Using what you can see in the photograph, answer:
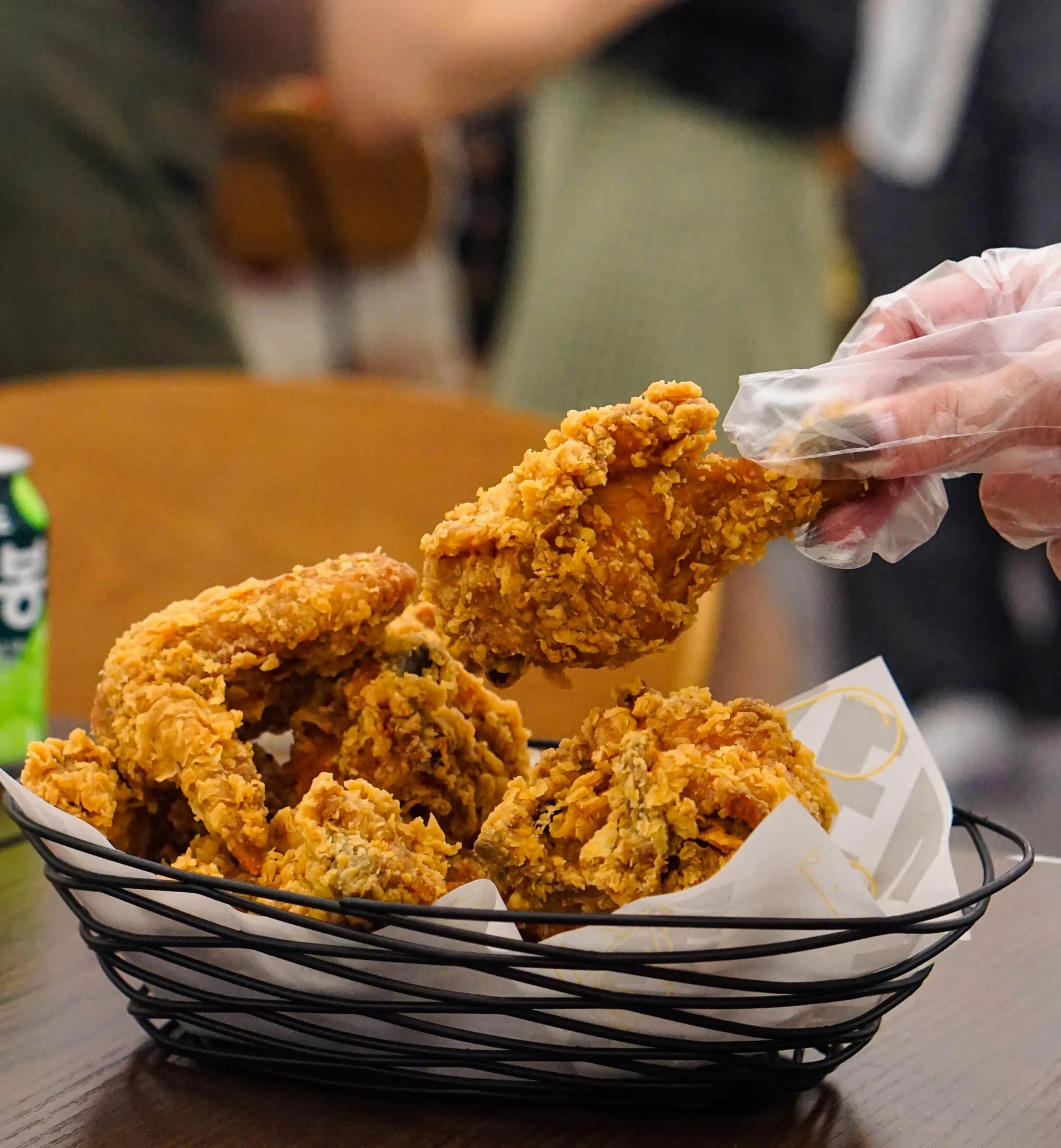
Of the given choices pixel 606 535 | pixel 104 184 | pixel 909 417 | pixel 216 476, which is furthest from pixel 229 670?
pixel 104 184

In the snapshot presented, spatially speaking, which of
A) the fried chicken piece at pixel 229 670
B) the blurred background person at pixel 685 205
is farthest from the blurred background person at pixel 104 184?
the fried chicken piece at pixel 229 670

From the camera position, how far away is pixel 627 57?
2064mm

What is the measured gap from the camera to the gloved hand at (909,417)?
63 centimetres

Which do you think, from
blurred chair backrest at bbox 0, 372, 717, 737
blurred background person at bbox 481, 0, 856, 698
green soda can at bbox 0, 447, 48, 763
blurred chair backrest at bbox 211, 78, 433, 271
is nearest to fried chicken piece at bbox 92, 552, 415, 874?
green soda can at bbox 0, 447, 48, 763

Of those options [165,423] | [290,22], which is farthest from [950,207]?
[165,423]

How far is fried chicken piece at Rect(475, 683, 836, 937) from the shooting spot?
1.97 feet

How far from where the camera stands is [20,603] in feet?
3.33

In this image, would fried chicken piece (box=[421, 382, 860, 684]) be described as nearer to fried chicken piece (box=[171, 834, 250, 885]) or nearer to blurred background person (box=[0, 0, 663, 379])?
fried chicken piece (box=[171, 834, 250, 885])

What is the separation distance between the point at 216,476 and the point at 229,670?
37.8 inches

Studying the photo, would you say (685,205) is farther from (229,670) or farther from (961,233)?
(229,670)

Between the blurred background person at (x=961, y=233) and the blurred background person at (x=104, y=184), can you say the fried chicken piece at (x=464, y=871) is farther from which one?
the blurred background person at (x=961, y=233)

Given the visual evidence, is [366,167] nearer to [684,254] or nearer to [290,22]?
[290,22]

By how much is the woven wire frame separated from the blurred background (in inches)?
25.1

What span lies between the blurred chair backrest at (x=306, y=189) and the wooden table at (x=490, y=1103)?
5.62ft
